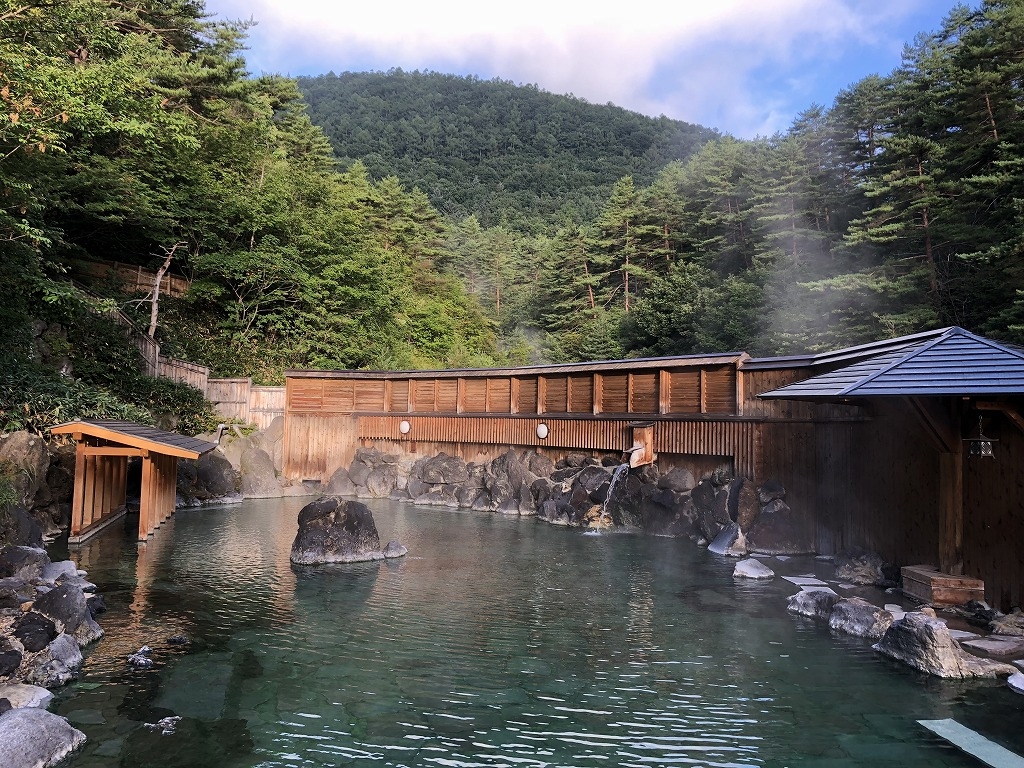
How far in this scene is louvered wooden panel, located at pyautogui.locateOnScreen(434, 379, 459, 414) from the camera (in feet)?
73.9

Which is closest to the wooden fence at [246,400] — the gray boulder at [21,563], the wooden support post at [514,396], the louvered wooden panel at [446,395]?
the louvered wooden panel at [446,395]

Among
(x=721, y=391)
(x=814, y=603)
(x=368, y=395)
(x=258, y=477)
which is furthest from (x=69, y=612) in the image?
(x=368, y=395)

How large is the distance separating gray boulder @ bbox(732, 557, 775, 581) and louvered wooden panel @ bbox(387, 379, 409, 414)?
566 inches

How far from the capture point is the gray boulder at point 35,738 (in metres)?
4.91

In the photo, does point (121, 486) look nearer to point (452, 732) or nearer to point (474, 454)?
point (474, 454)

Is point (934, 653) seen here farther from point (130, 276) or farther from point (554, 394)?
point (130, 276)

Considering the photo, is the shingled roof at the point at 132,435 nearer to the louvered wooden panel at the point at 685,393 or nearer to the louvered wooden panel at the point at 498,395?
the louvered wooden panel at the point at 498,395

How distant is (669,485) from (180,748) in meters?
12.8

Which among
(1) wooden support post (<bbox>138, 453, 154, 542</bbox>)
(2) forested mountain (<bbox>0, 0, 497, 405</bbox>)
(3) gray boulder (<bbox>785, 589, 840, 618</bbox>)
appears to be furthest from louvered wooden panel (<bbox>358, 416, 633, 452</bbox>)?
(1) wooden support post (<bbox>138, 453, 154, 542</bbox>)

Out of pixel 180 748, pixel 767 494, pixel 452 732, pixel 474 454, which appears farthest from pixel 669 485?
pixel 180 748

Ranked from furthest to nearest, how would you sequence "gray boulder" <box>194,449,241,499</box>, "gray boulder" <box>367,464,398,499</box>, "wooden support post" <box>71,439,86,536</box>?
"gray boulder" <box>367,464,398,499</box>
"gray boulder" <box>194,449,241,499</box>
"wooden support post" <box>71,439,86,536</box>

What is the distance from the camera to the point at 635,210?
116 ft

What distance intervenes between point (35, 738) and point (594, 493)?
1363 centimetres

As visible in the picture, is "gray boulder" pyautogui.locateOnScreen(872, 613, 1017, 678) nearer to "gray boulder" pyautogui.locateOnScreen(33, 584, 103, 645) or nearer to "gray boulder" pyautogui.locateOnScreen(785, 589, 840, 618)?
"gray boulder" pyautogui.locateOnScreen(785, 589, 840, 618)
